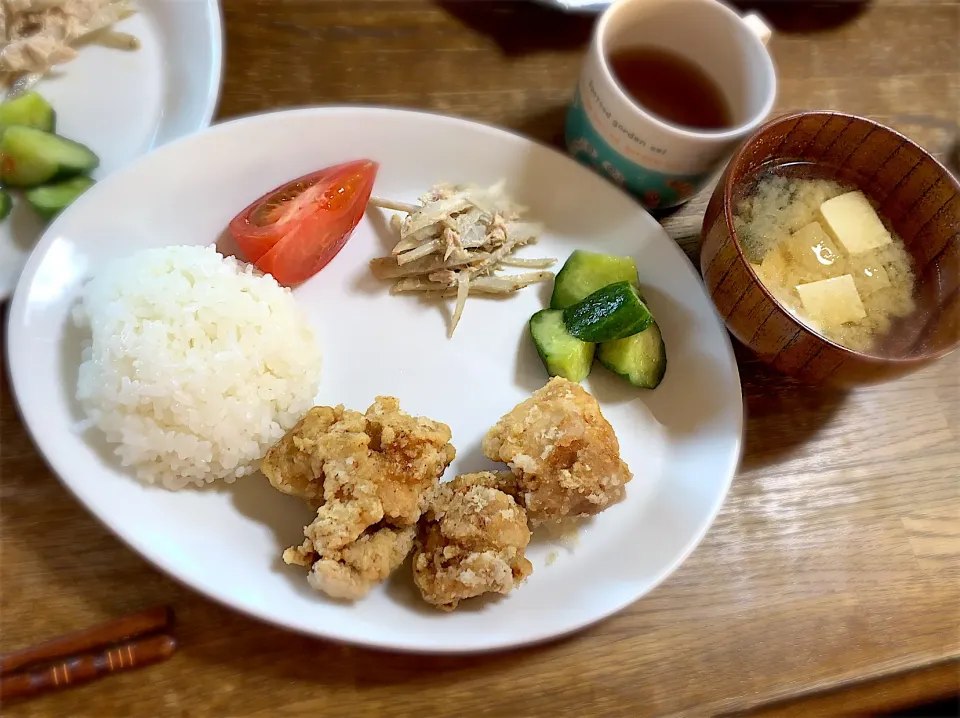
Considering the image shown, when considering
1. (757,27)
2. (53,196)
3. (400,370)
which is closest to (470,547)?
(400,370)

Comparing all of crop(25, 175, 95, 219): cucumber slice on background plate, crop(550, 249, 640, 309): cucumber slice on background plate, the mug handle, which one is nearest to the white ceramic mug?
the mug handle

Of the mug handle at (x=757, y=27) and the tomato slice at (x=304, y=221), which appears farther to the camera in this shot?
the mug handle at (x=757, y=27)

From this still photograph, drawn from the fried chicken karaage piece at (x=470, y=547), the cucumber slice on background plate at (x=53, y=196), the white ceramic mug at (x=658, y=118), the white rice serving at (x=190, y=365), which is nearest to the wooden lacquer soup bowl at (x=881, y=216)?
the white ceramic mug at (x=658, y=118)

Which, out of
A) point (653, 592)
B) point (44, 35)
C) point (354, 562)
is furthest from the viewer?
point (44, 35)

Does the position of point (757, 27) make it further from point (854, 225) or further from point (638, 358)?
point (638, 358)

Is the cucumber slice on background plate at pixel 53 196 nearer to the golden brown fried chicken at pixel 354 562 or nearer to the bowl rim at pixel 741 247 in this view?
the golden brown fried chicken at pixel 354 562

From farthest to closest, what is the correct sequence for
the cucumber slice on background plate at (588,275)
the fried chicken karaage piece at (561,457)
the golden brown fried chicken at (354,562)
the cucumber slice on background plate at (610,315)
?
the cucumber slice on background plate at (588,275) < the cucumber slice on background plate at (610,315) < the fried chicken karaage piece at (561,457) < the golden brown fried chicken at (354,562)
